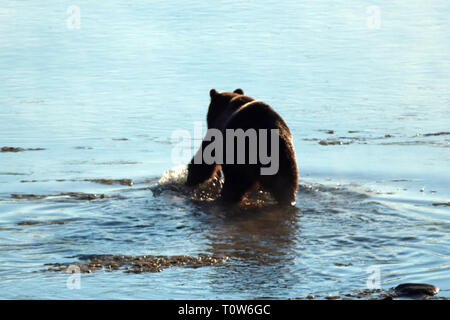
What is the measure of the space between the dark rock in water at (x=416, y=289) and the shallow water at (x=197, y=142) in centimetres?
8

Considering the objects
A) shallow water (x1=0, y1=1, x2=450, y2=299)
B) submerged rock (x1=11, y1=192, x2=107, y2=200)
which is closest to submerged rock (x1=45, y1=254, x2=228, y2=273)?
shallow water (x1=0, y1=1, x2=450, y2=299)

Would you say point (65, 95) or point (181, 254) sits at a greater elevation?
point (65, 95)

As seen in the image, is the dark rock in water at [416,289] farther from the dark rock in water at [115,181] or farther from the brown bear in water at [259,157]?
the dark rock in water at [115,181]

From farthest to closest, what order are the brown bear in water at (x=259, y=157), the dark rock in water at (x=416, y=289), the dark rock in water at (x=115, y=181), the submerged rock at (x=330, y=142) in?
1. the submerged rock at (x=330, y=142)
2. the dark rock in water at (x=115, y=181)
3. the brown bear in water at (x=259, y=157)
4. the dark rock in water at (x=416, y=289)

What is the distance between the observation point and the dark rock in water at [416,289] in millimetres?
5954

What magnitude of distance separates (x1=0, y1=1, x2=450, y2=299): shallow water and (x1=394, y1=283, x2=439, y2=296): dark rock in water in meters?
0.08

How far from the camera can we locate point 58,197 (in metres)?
9.75

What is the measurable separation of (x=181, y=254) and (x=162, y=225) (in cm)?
128

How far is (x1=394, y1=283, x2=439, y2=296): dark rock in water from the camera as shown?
234 inches

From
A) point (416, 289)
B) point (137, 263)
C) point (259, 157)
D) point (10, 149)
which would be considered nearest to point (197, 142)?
point (10, 149)

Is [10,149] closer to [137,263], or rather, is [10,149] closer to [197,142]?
[197,142]

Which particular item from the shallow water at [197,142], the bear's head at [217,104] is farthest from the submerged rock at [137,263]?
the bear's head at [217,104]
